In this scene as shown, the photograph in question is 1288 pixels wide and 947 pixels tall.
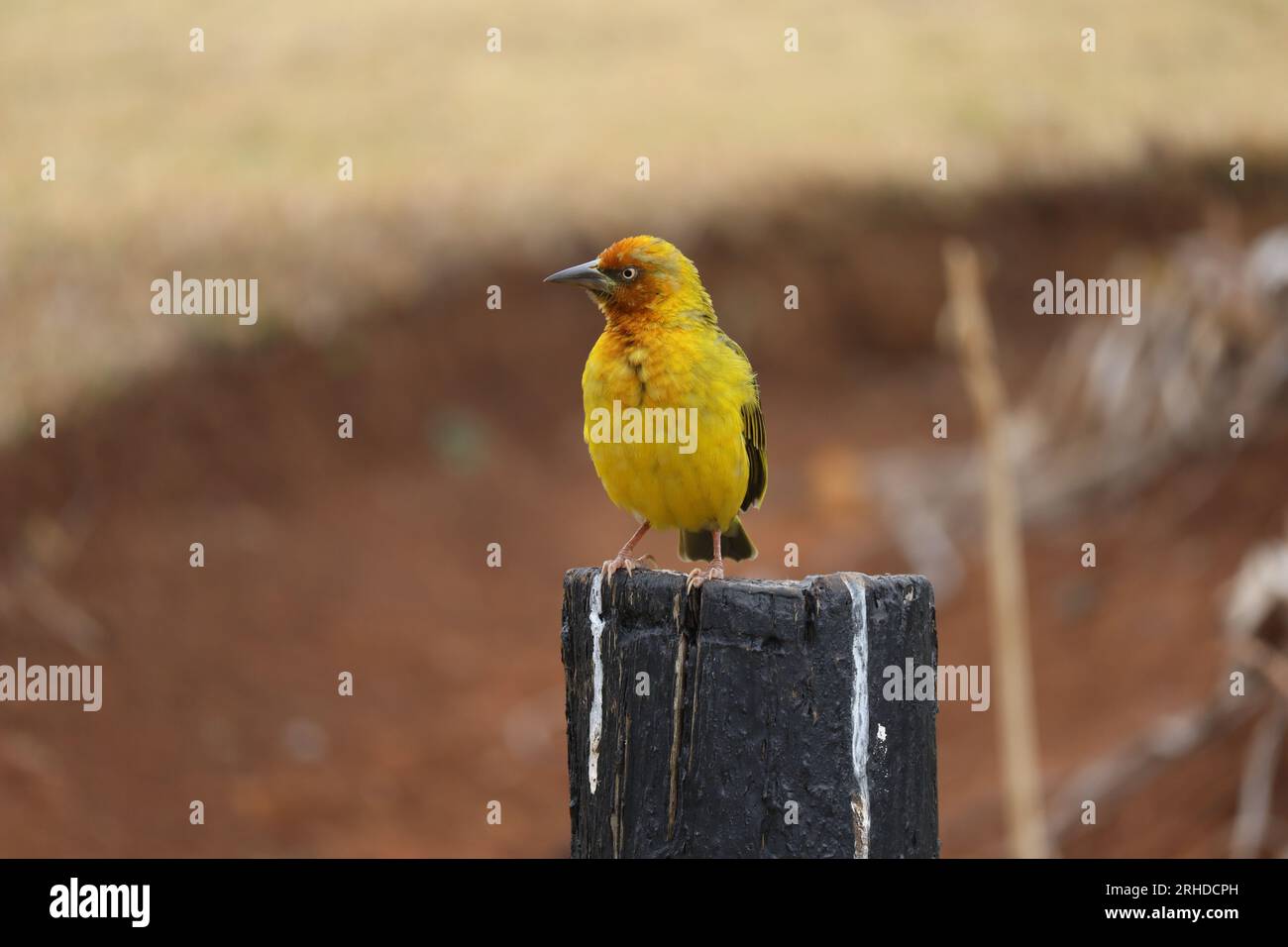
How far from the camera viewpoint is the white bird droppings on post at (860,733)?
3.01m

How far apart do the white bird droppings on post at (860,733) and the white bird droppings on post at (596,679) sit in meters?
0.61

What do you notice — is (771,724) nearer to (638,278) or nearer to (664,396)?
A: (664,396)

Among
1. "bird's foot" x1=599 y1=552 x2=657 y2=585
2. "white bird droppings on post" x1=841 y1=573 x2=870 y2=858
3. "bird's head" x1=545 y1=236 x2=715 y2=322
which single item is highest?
"bird's head" x1=545 y1=236 x2=715 y2=322

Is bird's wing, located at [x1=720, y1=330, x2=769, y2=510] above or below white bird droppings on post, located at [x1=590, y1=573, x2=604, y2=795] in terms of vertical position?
above

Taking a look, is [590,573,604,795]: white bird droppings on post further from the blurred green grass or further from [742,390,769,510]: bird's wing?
the blurred green grass

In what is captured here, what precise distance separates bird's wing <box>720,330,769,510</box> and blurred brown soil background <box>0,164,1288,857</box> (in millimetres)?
3279

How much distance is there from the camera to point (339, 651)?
11.9 metres

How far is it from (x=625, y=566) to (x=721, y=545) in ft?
7.39

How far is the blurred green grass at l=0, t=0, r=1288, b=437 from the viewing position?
12688 mm

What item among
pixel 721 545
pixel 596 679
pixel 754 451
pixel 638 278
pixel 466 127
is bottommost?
pixel 596 679

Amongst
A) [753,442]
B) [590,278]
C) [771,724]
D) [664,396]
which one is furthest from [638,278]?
[771,724]

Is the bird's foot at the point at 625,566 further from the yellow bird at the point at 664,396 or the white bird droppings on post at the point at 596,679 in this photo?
the yellow bird at the point at 664,396

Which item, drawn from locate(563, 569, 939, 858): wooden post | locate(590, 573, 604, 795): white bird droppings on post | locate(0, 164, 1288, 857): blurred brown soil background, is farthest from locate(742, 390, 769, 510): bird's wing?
locate(0, 164, 1288, 857): blurred brown soil background

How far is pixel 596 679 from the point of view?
3305mm
